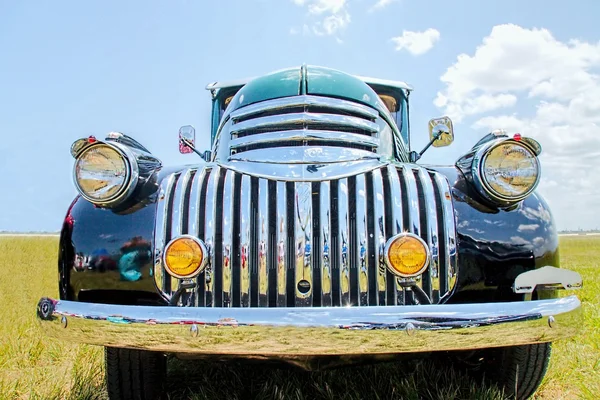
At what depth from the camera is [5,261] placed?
8.28 m

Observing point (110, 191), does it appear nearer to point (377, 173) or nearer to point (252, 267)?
point (252, 267)

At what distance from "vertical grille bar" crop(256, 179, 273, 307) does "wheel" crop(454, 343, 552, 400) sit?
3.48ft

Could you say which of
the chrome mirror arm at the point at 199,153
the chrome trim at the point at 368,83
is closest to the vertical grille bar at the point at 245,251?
the chrome mirror arm at the point at 199,153

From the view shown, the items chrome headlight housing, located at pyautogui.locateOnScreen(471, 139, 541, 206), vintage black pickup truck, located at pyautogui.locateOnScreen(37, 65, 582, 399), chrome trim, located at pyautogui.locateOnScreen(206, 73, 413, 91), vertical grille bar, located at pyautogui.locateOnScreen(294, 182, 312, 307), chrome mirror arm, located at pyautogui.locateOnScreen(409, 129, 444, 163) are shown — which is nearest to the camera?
vintage black pickup truck, located at pyautogui.locateOnScreen(37, 65, 582, 399)

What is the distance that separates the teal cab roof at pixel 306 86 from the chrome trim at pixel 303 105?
0.20 feet

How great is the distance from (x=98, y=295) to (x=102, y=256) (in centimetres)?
16

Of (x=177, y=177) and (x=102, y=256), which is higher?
(x=177, y=177)

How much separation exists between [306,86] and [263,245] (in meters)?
1.10

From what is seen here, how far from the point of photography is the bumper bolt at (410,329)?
1576 millimetres

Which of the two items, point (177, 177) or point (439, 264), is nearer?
point (439, 264)

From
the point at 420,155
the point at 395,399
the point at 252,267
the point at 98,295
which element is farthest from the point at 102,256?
the point at 420,155

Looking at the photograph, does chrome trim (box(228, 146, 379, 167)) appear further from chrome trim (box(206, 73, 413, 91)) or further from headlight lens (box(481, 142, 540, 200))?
chrome trim (box(206, 73, 413, 91))

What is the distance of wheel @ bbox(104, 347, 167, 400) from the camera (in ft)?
7.22

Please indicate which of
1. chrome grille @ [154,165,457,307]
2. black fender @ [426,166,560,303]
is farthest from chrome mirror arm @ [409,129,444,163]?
chrome grille @ [154,165,457,307]
